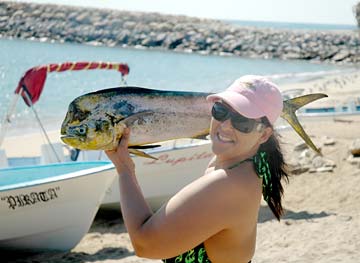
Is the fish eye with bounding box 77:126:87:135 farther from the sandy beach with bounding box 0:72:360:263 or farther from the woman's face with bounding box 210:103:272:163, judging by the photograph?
the sandy beach with bounding box 0:72:360:263

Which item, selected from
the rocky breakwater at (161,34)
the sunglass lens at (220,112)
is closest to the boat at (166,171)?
the sunglass lens at (220,112)

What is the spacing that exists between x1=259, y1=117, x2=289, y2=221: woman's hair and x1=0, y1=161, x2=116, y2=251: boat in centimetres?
477

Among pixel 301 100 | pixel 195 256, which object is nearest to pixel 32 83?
pixel 301 100

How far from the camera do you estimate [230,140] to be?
2.23m

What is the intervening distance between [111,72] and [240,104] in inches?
1329

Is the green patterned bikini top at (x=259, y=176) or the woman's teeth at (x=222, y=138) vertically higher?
the woman's teeth at (x=222, y=138)

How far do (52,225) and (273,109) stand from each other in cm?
540

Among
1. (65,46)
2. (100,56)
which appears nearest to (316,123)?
(100,56)

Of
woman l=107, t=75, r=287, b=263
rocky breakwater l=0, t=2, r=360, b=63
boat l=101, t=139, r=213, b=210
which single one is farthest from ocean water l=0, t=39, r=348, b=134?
woman l=107, t=75, r=287, b=263

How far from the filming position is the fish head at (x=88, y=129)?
219 cm

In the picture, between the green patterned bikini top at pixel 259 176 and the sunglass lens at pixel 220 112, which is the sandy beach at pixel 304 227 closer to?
the green patterned bikini top at pixel 259 176

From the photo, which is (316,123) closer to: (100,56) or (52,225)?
(52,225)

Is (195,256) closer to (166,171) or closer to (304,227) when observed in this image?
(304,227)

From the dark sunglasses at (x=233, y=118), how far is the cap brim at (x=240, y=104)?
0.06ft
